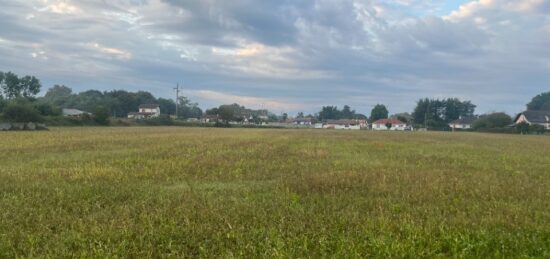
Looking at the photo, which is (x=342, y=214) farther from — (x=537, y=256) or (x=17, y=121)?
(x=17, y=121)

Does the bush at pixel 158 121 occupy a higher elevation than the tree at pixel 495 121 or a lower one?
lower

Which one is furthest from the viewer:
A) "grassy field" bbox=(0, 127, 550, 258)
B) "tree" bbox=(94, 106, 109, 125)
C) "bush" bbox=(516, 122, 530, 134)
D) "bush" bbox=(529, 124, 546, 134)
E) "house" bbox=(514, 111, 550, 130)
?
"house" bbox=(514, 111, 550, 130)

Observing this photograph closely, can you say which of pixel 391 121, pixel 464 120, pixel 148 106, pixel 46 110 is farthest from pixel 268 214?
pixel 464 120

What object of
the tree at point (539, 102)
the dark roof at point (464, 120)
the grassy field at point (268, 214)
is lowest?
the grassy field at point (268, 214)

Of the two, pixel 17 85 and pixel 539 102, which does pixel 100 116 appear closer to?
pixel 17 85

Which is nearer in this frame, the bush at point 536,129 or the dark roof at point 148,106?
the bush at point 536,129

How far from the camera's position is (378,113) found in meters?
173

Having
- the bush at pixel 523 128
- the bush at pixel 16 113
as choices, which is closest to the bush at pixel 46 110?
the bush at pixel 16 113

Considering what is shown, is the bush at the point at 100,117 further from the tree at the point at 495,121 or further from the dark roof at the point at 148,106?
the tree at the point at 495,121

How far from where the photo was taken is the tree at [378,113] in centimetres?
17154

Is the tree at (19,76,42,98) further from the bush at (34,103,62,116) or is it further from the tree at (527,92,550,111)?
the tree at (527,92,550,111)

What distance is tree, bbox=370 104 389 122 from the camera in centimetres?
17154

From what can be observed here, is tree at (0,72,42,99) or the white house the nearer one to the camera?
tree at (0,72,42,99)

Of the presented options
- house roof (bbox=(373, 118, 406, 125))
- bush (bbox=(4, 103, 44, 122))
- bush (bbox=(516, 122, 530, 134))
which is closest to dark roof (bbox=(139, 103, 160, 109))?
house roof (bbox=(373, 118, 406, 125))
